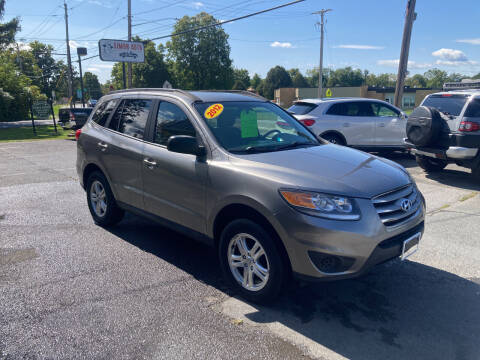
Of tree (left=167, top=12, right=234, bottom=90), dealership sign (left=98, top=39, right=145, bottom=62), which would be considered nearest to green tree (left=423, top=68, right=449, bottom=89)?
tree (left=167, top=12, right=234, bottom=90)

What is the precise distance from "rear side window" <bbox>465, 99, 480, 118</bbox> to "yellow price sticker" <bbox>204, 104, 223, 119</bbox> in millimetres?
5815

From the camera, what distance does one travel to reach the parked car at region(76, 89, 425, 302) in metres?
2.92

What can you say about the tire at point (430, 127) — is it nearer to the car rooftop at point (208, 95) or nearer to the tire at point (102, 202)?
the car rooftop at point (208, 95)

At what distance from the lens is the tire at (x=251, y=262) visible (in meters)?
3.10

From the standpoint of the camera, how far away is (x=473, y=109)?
7.55 meters

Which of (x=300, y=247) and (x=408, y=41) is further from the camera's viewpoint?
(x=408, y=41)

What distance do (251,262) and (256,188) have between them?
0.65m

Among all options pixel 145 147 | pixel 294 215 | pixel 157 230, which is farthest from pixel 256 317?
pixel 157 230

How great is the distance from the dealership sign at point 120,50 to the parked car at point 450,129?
23475 millimetres

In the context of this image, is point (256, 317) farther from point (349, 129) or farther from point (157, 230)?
point (349, 129)

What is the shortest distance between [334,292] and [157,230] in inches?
107

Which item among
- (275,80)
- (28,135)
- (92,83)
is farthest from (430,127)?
(92,83)

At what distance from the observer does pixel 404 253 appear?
125 inches

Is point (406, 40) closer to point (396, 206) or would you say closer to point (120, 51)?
point (396, 206)
